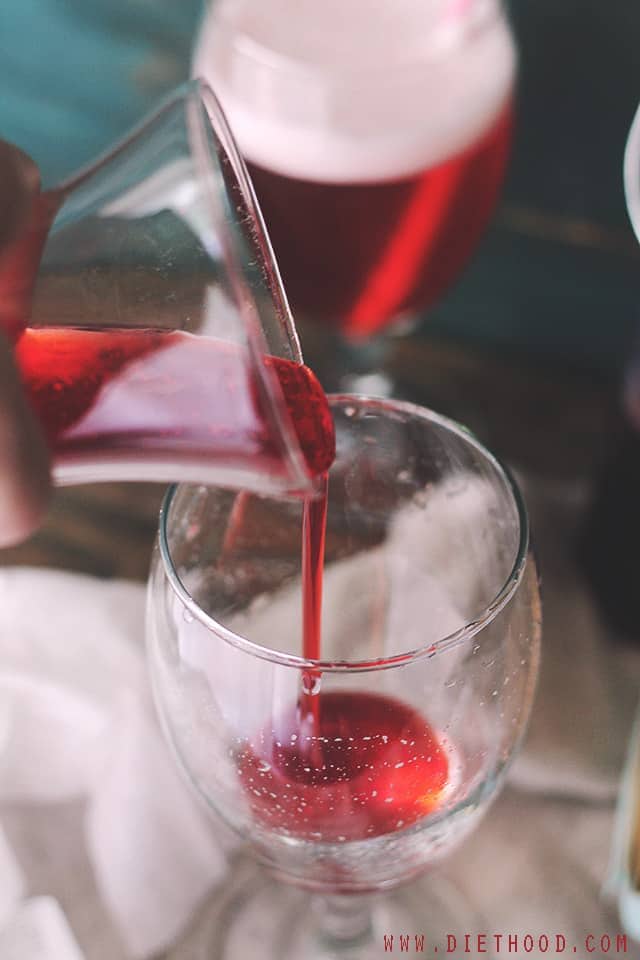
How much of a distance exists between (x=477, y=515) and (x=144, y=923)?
26 cm

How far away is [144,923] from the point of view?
0.61 metres

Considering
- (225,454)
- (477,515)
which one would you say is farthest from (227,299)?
(477,515)

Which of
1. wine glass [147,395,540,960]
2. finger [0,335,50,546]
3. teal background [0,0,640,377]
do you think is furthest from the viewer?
teal background [0,0,640,377]

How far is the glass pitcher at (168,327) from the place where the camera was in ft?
1.22

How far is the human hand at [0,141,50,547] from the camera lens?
1.17ft

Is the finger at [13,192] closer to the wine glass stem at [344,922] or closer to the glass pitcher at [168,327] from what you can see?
the glass pitcher at [168,327]

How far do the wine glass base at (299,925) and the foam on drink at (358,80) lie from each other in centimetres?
40

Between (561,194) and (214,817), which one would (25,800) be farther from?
(561,194)

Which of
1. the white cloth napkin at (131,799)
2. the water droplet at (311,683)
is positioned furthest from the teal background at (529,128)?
the water droplet at (311,683)

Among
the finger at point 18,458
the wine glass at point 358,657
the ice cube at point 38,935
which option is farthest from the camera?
the ice cube at point 38,935

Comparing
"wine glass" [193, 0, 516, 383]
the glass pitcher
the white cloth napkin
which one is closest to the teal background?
"wine glass" [193, 0, 516, 383]

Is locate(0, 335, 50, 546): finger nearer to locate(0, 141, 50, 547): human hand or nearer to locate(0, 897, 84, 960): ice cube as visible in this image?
locate(0, 141, 50, 547): human hand

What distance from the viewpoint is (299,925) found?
652 mm

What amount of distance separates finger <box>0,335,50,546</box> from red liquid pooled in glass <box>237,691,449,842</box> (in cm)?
13
